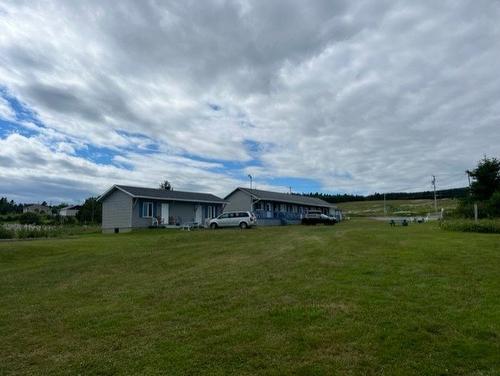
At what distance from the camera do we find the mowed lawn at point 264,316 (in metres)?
5.51

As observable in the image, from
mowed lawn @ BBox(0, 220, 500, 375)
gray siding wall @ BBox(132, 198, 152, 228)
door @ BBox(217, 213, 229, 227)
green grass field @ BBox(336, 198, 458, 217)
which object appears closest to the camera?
mowed lawn @ BBox(0, 220, 500, 375)

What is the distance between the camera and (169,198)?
37469 mm

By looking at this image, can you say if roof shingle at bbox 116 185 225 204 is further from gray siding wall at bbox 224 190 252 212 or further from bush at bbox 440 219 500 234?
bush at bbox 440 219 500 234

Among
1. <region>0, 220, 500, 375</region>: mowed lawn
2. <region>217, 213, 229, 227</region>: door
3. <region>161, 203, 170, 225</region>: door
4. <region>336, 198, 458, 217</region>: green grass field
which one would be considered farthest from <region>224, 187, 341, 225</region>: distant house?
<region>336, 198, 458, 217</region>: green grass field

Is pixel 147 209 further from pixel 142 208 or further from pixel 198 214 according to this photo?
pixel 198 214

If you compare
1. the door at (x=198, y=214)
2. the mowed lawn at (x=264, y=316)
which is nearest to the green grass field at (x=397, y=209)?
the door at (x=198, y=214)

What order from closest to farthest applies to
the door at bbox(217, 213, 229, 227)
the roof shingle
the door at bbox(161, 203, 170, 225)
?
the roof shingle < the door at bbox(217, 213, 229, 227) < the door at bbox(161, 203, 170, 225)

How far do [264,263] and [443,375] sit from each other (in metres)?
8.02

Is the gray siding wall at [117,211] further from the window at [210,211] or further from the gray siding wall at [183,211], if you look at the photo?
the window at [210,211]

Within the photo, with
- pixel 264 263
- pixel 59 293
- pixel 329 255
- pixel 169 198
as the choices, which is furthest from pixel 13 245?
pixel 169 198

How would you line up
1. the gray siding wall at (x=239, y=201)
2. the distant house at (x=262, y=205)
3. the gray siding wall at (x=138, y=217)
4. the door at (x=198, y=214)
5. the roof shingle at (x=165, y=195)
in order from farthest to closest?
the gray siding wall at (x=239, y=201), the distant house at (x=262, y=205), the door at (x=198, y=214), the roof shingle at (x=165, y=195), the gray siding wall at (x=138, y=217)

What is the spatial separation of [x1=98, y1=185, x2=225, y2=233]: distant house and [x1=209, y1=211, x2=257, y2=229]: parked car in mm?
4600

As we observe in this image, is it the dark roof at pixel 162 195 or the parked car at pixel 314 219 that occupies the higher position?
the dark roof at pixel 162 195

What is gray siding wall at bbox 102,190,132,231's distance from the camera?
115 feet
